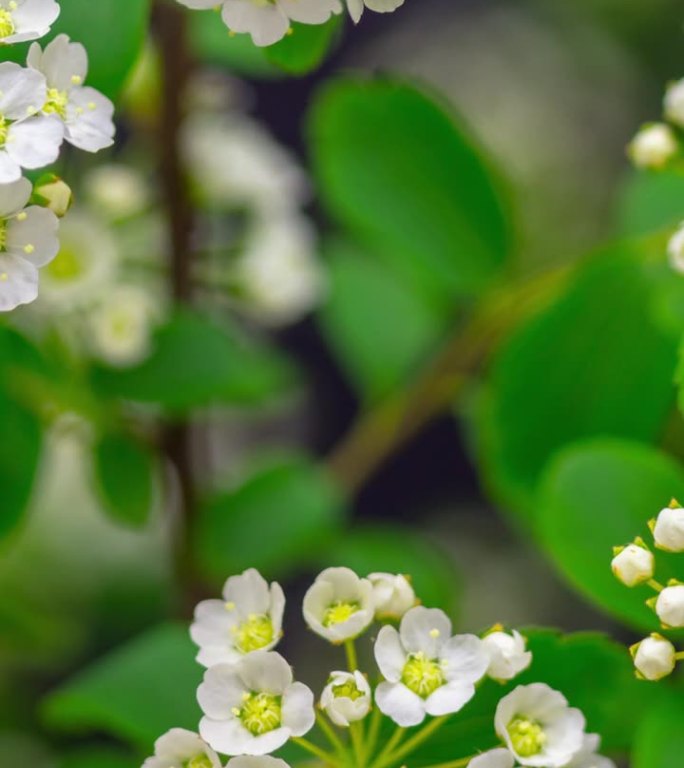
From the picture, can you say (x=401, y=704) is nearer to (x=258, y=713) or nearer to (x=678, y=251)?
(x=258, y=713)

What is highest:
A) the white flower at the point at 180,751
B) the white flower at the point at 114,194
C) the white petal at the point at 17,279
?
the white flower at the point at 114,194

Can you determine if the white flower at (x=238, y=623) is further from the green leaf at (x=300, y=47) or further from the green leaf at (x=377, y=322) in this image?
the green leaf at (x=377, y=322)

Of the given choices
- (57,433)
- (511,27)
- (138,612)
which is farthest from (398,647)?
(511,27)

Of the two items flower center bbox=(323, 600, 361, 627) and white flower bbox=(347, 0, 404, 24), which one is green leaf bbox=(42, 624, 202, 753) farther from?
white flower bbox=(347, 0, 404, 24)

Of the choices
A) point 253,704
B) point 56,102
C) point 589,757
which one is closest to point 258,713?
point 253,704

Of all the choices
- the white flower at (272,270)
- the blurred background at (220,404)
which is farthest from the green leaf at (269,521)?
the white flower at (272,270)

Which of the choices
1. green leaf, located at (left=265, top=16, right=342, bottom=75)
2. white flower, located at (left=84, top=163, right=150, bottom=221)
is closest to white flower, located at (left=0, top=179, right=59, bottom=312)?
green leaf, located at (left=265, top=16, right=342, bottom=75)

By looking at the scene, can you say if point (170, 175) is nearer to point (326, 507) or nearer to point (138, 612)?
point (326, 507)
